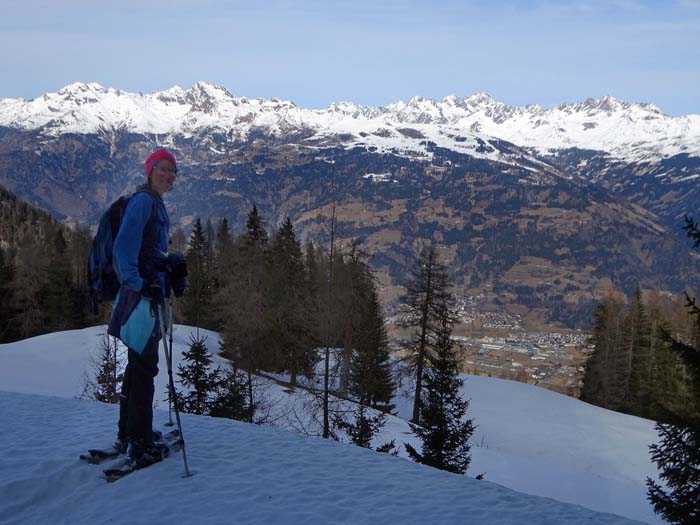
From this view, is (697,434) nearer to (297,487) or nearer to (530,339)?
(297,487)

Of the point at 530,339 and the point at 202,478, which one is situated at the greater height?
the point at 202,478

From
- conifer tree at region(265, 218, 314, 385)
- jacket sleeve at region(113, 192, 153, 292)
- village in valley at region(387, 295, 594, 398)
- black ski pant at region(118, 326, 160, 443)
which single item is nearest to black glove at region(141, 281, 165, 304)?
jacket sleeve at region(113, 192, 153, 292)

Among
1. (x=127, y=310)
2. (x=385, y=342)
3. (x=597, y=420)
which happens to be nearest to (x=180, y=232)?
(x=385, y=342)

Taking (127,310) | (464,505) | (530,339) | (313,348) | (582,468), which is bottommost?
(530,339)

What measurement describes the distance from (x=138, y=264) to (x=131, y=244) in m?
0.29

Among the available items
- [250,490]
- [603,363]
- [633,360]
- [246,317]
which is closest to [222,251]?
[246,317]

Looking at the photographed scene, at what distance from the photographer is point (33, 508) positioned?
5.38 m

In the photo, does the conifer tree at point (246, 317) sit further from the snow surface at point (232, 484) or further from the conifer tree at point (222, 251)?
the snow surface at point (232, 484)

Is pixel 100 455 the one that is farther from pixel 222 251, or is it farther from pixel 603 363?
pixel 222 251

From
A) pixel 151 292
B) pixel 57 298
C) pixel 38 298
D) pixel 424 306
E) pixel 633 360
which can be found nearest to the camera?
pixel 151 292

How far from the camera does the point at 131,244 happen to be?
5.75 m

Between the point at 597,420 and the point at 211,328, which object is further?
the point at 211,328

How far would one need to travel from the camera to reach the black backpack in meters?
5.97

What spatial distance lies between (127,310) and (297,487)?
9.27 ft
